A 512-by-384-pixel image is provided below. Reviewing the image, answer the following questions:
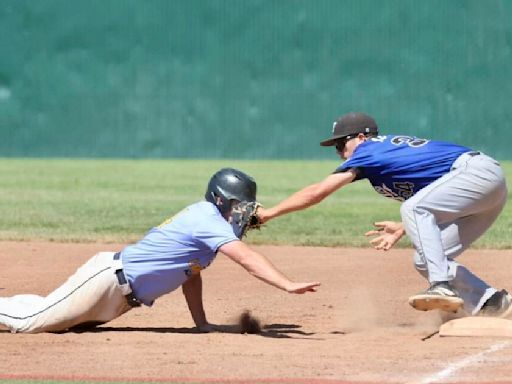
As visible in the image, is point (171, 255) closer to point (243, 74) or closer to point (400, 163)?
point (400, 163)

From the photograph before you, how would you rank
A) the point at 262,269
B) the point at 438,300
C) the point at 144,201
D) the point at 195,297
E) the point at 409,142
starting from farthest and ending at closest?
the point at 144,201 < the point at 409,142 < the point at 195,297 < the point at 438,300 < the point at 262,269

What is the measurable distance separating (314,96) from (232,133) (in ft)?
5.89

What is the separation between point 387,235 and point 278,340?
3.75 ft

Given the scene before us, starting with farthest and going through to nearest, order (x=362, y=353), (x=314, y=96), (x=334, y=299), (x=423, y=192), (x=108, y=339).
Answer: (x=314, y=96)
(x=334, y=299)
(x=423, y=192)
(x=108, y=339)
(x=362, y=353)

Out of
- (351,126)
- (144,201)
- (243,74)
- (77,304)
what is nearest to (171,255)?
(77,304)

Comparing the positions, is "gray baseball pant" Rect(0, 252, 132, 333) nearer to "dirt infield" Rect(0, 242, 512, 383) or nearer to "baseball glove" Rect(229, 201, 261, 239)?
"dirt infield" Rect(0, 242, 512, 383)

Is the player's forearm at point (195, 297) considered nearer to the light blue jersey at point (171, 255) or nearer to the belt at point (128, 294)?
the light blue jersey at point (171, 255)

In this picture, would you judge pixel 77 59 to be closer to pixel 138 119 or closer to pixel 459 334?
pixel 138 119

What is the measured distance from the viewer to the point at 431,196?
22.3 feet

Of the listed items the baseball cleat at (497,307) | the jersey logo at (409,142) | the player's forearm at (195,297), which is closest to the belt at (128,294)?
the player's forearm at (195,297)

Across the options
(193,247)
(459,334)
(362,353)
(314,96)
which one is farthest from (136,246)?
(314,96)

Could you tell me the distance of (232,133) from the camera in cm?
2330

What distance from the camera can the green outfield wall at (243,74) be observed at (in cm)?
2272

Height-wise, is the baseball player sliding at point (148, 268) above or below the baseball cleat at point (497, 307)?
above
